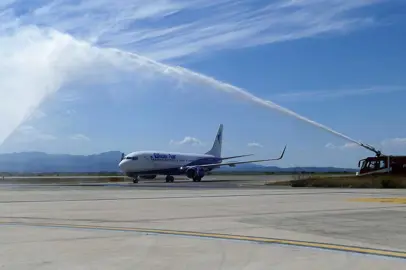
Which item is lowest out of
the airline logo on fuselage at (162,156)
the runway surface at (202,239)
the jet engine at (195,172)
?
the runway surface at (202,239)

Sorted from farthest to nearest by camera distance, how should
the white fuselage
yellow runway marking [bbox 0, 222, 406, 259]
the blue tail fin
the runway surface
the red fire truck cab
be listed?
the blue tail fin, the white fuselage, the red fire truck cab, yellow runway marking [bbox 0, 222, 406, 259], the runway surface

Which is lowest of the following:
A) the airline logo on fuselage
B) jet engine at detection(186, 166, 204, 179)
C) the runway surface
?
the runway surface

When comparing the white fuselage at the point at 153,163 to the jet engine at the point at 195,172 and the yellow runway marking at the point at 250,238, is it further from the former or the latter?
the yellow runway marking at the point at 250,238

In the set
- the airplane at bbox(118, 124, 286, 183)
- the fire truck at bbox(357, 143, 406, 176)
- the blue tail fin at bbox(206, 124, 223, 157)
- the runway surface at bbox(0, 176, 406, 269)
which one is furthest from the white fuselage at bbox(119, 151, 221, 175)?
the runway surface at bbox(0, 176, 406, 269)

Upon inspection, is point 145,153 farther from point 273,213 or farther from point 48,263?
point 48,263

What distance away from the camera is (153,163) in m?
72.8

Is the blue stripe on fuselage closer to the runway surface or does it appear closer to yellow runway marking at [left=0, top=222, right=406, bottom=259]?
the runway surface

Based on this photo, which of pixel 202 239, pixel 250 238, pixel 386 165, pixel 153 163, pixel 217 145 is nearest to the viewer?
pixel 202 239

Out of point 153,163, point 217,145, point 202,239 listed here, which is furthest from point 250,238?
point 217,145

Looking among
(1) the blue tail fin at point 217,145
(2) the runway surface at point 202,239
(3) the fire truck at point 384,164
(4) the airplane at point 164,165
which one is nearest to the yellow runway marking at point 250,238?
(2) the runway surface at point 202,239

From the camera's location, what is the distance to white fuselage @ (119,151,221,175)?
70.9 meters

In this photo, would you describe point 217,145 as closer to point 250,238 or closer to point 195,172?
point 195,172

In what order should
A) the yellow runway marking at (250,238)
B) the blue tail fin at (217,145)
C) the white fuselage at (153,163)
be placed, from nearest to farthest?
the yellow runway marking at (250,238) < the white fuselage at (153,163) < the blue tail fin at (217,145)

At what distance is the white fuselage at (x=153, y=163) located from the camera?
2790 inches
